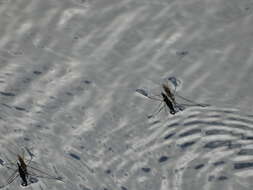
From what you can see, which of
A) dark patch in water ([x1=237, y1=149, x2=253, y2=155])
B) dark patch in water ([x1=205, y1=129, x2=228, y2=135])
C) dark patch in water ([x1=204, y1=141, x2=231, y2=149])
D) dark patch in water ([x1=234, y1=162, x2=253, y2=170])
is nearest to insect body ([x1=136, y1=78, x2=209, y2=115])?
dark patch in water ([x1=205, y1=129, x2=228, y2=135])

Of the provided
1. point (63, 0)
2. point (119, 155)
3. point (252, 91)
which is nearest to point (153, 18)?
point (63, 0)

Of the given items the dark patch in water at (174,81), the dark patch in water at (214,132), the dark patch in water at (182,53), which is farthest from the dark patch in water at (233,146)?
the dark patch in water at (182,53)

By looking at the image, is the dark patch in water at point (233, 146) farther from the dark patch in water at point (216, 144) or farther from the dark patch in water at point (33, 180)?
the dark patch in water at point (33, 180)

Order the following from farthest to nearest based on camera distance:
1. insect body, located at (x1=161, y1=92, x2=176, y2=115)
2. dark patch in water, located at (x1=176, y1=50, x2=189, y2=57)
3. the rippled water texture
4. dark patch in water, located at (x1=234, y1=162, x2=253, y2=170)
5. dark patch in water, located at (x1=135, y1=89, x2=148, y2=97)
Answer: dark patch in water, located at (x1=176, y1=50, x2=189, y2=57) → dark patch in water, located at (x1=135, y1=89, x2=148, y2=97) → insect body, located at (x1=161, y1=92, x2=176, y2=115) → the rippled water texture → dark patch in water, located at (x1=234, y1=162, x2=253, y2=170)

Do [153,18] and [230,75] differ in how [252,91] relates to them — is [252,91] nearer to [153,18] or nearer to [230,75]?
[230,75]

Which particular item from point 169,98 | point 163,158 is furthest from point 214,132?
point 169,98

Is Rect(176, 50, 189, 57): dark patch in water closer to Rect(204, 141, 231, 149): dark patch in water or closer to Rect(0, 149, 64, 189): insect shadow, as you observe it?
Rect(204, 141, 231, 149): dark patch in water
